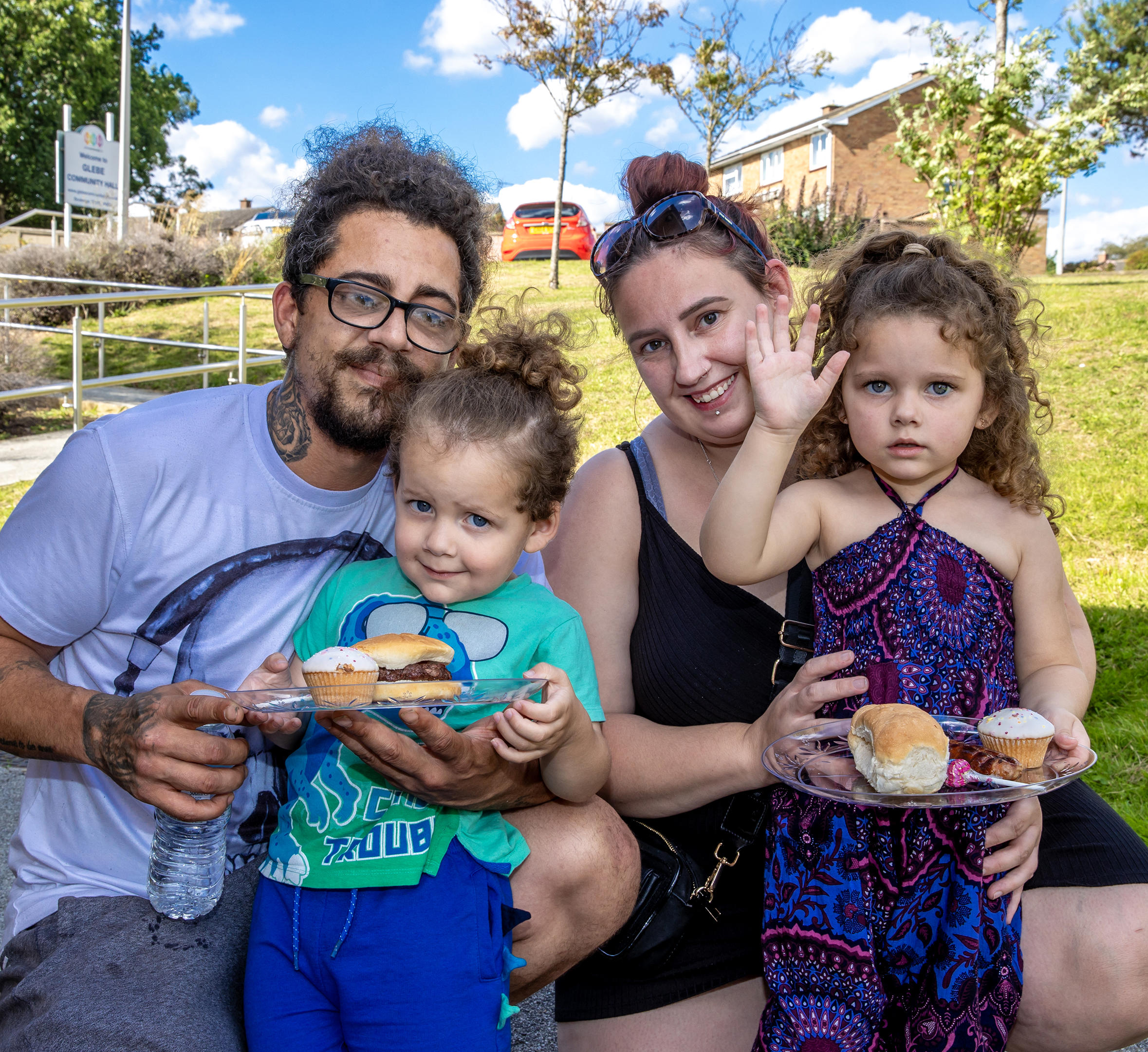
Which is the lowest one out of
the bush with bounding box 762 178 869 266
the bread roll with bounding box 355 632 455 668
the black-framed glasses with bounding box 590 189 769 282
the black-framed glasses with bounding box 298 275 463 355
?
the bread roll with bounding box 355 632 455 668

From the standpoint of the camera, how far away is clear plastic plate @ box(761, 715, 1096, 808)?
1810mm

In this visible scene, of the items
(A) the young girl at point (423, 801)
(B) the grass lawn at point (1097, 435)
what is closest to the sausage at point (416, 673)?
(A) the young girl at point (423, 801)

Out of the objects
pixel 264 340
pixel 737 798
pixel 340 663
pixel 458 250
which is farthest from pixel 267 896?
pixel 264 340

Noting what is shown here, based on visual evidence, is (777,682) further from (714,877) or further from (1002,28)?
(1002,28)

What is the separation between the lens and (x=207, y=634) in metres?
2.26

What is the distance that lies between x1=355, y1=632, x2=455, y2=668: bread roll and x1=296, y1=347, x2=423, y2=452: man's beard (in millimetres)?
627

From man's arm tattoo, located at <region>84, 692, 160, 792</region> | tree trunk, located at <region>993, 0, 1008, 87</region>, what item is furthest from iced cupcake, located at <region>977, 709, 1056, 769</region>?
tree trunk, located at <region>993, 0, 1008, 87</region>

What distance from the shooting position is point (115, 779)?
191 cm

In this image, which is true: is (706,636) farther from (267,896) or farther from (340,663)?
(267,896)

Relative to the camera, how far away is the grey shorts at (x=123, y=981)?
1.86 meters

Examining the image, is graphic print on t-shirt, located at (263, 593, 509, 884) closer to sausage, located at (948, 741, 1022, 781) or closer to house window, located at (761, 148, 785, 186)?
sausage, located at (948, 741, 1022, 781)

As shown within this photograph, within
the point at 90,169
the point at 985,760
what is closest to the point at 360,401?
the point at 985,760

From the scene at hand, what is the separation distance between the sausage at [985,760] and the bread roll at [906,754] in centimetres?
8

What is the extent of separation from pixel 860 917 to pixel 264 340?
15.4m
